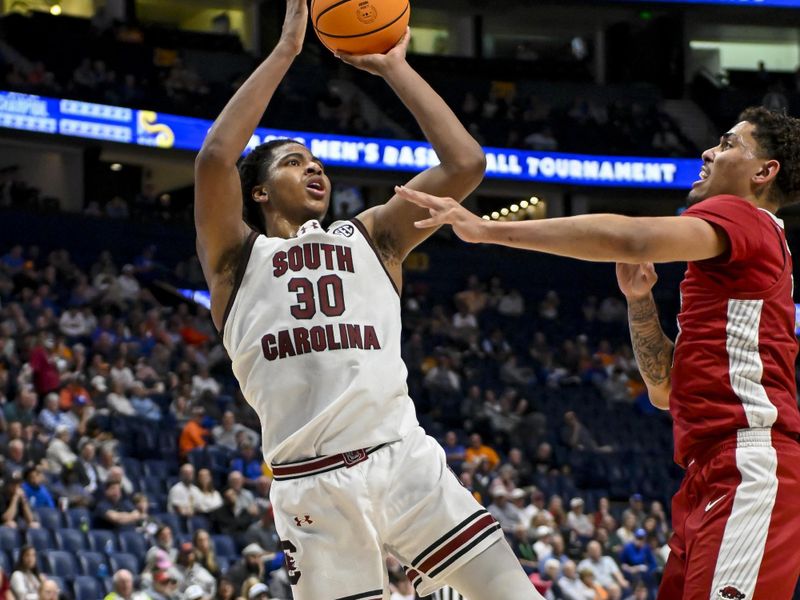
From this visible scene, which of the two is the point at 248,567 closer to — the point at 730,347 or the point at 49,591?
the point at 49,591

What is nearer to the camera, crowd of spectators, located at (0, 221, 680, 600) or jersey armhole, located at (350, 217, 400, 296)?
jersey armhole, located at (350, 217, 400, 296)

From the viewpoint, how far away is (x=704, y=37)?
30875 millimetres

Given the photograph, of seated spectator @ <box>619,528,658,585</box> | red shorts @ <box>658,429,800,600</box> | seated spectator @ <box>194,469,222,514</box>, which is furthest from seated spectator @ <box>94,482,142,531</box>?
red shorts @ <box>658,429,800,600</box>

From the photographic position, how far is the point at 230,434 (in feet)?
48.3

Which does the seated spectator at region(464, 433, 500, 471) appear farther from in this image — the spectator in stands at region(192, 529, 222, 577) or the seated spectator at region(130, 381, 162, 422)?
the spectator in stands at region(192, 529, 222, 577)

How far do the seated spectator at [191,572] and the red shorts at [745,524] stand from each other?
8.03 meters

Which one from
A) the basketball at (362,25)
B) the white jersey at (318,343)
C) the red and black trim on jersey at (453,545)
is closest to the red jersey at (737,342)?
the red and black trim on jersey at (453,545)

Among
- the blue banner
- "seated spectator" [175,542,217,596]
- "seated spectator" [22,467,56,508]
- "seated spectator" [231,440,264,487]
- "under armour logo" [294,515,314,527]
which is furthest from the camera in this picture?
the blue banner

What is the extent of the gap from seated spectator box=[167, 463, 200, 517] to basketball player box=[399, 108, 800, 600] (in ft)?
30.6

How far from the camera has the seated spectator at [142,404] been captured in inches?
576

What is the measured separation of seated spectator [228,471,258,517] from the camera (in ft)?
43.0

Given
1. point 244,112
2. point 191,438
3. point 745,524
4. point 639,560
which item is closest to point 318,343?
point 244,112

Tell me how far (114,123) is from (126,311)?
4.84 m

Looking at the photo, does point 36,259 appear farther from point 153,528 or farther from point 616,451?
point 616,451
